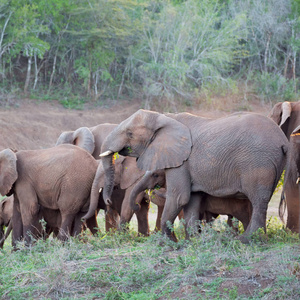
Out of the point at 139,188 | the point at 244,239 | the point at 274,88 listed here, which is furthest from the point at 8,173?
the point at 274,88

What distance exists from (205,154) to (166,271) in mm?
1719

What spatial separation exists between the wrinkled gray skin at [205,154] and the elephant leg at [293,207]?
62.5 inches

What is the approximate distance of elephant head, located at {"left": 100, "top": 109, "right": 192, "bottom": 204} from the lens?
6625mm

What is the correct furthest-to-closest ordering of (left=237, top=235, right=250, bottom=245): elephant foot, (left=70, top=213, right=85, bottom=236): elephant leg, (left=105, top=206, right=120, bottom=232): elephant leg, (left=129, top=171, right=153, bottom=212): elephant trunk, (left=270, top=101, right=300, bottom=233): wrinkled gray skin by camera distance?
(left=105, top=206, right=120, bottom=232): elephant leg
(left=70, top=213, right=85, bottom=236): elephant leg
(left=270, top=101, right=300, bottom=233): wrinkled gray skin
(left=129, top=171, right=153, bottom=212): elephant trunk
(left=237, top=235, right=250, bottom=245): elephant foot

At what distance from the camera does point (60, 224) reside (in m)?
8.21

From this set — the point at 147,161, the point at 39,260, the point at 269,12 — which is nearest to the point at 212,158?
the point at 147,161

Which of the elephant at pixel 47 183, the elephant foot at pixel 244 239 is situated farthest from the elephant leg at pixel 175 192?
the elephant at pixel 47 183

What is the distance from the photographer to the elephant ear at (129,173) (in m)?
7.80

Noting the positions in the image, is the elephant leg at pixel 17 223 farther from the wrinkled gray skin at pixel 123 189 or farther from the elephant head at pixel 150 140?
the elephant head at pixel 150 140

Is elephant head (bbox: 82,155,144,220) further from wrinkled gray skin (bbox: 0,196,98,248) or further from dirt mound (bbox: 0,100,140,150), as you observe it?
dirt mound (bbox: 0,100,140,150)

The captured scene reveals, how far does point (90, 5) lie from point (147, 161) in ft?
58.9

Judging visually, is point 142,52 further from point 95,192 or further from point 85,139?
point 95,192

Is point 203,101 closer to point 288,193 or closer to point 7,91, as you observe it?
point 7,91

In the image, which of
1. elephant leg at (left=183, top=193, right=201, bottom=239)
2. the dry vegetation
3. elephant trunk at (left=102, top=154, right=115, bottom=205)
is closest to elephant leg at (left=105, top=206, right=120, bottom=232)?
elephant trunk at (left=102, top=154, right=115, bottom=205)
